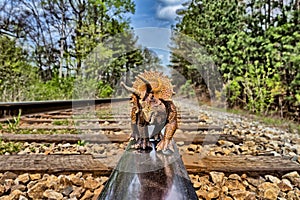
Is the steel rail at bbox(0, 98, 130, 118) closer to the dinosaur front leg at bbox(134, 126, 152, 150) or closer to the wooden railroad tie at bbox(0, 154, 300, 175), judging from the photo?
the wooden railroad tie at bbox(0, 154, 300, 175)

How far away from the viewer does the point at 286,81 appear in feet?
17.4

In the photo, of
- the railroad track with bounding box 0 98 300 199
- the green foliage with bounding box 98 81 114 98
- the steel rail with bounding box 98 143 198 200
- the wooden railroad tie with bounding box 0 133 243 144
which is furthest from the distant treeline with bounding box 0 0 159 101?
the steel rail with bounding box 98 143 198 200

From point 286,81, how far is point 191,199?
5.17m

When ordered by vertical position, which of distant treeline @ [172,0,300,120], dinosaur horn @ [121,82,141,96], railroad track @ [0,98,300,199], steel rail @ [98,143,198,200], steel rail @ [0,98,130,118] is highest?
distant treeline @ [172,0,300,120]

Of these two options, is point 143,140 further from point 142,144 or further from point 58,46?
point 58,46

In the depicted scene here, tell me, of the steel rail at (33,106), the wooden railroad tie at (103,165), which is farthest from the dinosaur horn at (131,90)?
the steel rail at (33,106)

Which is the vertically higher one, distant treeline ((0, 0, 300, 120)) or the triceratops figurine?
distant treeline ((0, 0, 300, 120))

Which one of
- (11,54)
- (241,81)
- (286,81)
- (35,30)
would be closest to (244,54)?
(241,81)

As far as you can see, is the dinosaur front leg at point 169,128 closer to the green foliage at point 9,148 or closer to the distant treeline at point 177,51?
the distant treeline at point 177,51

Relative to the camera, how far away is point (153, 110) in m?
1.00

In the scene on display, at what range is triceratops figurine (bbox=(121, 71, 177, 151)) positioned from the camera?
100 centimetres

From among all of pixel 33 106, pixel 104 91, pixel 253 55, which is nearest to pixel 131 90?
pixel 33 106

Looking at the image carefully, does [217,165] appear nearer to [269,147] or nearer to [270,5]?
[269,147]

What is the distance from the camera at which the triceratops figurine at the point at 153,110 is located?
1.00 m
